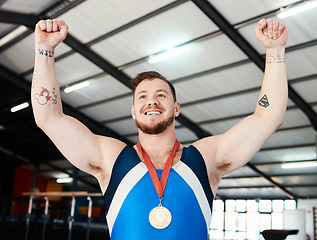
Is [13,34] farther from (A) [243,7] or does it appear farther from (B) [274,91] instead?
(B) [274,91]

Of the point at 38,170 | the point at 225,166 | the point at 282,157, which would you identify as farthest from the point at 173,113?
the point at 38,170

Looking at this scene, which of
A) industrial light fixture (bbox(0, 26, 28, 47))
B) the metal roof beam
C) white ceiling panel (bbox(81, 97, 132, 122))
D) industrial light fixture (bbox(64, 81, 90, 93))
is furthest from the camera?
white ceiling panel (bbox(81, 97, 132, 122))

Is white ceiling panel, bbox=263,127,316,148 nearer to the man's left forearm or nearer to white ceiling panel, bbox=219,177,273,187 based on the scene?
white ceiling panel, bbox=219,177,273,187

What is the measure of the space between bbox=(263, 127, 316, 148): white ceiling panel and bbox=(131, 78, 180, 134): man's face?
12.2m

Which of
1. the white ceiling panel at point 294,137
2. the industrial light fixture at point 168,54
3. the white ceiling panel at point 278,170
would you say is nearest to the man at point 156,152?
the industrial light fixture at point 168,54

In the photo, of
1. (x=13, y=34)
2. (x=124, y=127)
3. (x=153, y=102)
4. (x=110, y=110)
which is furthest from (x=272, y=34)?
(x=124, y=127)

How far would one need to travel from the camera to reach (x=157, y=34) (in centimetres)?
958

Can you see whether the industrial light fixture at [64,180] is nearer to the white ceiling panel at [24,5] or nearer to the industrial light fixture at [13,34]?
the industrial light fixture at [13,34]

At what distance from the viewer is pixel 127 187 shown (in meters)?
1.56

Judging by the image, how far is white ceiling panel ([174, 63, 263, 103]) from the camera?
10.4 metres

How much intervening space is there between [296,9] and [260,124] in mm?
6928

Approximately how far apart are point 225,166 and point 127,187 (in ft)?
1.56

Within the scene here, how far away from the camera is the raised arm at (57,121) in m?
1.54

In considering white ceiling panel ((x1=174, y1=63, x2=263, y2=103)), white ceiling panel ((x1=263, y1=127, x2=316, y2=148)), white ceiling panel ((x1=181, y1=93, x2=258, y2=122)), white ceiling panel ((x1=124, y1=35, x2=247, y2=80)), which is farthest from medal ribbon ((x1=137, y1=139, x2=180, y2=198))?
white ceiling panel ((x1=263, y1=127, x2=316, y2=148))
